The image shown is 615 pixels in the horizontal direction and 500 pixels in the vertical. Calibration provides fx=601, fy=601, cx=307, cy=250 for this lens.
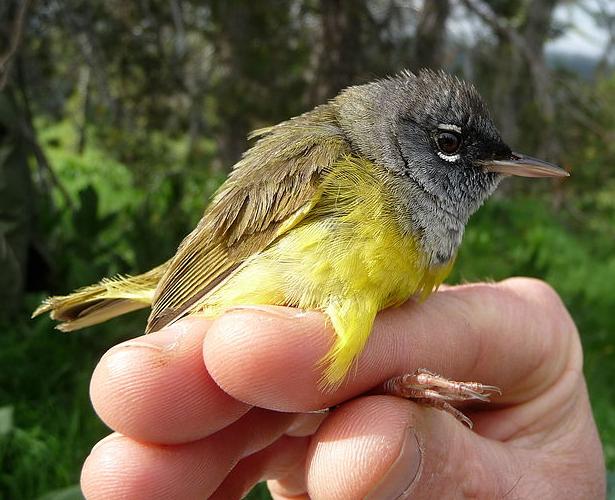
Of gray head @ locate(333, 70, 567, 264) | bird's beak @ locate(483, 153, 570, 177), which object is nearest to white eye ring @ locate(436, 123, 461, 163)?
gray head @ locate(333, 70, 567, 264)

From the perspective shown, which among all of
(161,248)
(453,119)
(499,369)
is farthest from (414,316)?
(161,248)

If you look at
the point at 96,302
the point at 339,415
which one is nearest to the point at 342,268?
the point at 339,415

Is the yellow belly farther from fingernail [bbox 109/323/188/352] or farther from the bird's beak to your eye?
the bird's beak

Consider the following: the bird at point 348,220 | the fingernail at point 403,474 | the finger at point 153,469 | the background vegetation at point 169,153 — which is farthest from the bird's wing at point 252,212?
the background vegetation at point 169,153

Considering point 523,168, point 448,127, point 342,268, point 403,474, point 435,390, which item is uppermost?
point 448,127

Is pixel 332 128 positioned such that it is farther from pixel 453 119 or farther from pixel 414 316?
pixel 414 316

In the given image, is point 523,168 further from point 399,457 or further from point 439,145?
point 399,457
